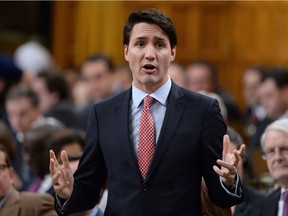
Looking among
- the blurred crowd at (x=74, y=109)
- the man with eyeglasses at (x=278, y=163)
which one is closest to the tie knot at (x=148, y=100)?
the blurred crowd at (x=74, y=109)

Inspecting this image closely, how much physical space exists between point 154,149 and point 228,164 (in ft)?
1.18

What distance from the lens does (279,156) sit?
5426mm

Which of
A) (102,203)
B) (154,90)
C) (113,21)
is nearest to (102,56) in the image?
(113,21)

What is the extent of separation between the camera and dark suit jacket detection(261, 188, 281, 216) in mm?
5352

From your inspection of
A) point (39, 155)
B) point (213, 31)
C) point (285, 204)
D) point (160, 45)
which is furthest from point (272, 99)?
point (213, 31)

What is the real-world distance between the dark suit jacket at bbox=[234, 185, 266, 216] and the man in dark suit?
1.47 metres

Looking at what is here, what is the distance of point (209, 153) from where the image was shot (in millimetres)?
4148

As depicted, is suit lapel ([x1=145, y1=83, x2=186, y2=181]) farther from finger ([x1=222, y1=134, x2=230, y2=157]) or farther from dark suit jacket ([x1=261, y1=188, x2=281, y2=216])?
dark suit jacket ([x1=261, y1=188, x2=281, y2=216])

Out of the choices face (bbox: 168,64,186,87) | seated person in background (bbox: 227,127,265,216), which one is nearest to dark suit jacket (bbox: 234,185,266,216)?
seated person in background (bbox: 227,127,265,216)

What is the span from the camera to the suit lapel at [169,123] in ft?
13.5

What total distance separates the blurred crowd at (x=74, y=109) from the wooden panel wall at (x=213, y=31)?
4.30 feet

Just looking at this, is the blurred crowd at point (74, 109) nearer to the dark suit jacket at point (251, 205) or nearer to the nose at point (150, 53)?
the dark suit jacket at point (251, 205)

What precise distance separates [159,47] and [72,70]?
9824 millimetres

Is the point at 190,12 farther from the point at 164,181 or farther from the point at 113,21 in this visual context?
the point at 164,181
